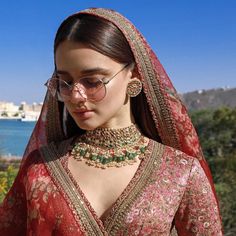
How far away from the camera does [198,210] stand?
1.59m

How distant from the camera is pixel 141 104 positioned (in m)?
1.74

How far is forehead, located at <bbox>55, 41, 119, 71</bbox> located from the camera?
148cm

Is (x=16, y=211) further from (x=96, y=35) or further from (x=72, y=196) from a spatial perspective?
(x=96, y=35)

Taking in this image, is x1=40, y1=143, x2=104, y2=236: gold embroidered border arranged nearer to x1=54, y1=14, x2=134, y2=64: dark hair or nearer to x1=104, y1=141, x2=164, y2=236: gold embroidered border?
x1=104, y1=141, x2=164, y2=236: gold embroidered border

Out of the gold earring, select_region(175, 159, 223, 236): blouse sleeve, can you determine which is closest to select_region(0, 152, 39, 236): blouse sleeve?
the gold earring

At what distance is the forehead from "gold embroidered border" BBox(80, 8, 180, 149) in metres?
0.14

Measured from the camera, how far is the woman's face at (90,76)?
1.49 meters

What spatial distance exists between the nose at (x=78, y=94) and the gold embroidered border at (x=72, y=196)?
27 cm

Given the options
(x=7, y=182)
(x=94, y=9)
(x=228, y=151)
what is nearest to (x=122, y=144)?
(x=94, y=9)

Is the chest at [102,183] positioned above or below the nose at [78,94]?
below

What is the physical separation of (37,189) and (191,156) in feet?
1.94

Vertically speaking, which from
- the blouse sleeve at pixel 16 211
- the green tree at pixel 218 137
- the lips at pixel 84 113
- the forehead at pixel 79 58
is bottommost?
the green tree at pixel 218 137

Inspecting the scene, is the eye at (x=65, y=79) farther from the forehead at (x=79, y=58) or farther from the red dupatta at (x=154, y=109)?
the red dupatta at (x=154, y=109)

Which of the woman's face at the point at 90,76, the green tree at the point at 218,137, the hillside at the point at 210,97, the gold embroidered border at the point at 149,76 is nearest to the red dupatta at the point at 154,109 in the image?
the gold embroidered border at the point at 149,76
